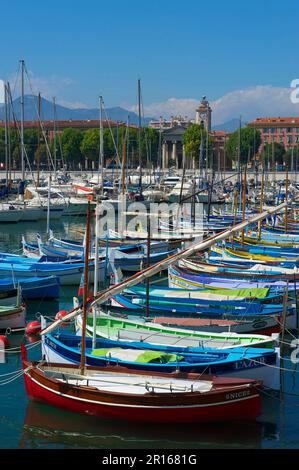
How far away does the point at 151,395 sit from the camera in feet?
61.4

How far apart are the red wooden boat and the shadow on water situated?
0.72 ft

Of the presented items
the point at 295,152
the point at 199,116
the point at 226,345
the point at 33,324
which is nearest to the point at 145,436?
the point at 226,345

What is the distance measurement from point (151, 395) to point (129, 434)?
3.69 feet

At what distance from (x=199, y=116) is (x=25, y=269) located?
15925 centimetres

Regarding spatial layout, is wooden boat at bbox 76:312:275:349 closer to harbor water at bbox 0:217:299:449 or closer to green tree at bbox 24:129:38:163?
harbor water at bbox 0:217:299:449

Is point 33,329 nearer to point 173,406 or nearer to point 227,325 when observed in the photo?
point 227,325

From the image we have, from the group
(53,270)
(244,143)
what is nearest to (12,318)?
(53,270)

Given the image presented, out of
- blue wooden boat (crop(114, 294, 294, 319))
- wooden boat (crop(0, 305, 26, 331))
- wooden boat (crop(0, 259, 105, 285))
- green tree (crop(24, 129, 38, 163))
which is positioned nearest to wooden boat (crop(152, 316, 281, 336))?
blue wooden boat (crop(114, 294, 294, 319))

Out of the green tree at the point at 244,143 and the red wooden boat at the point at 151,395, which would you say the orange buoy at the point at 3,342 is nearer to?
the red wooden boat at the point at 151,395

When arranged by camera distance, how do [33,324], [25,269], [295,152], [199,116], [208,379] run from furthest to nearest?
1. [199,116]
2. [295,152]
3. [25,269]
4. [33,324]
5. [208,379]

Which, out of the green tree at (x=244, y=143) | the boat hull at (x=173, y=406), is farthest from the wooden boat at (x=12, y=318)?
the green tree at (x=244, y=143)
